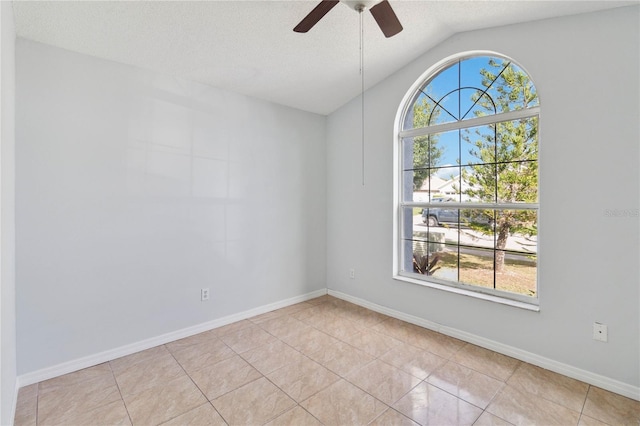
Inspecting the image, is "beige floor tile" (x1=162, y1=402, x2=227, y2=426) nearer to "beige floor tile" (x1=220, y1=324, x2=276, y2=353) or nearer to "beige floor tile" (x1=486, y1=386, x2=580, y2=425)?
"beige floor tile" (x1=220, y1=324, x2=276, y2=353)

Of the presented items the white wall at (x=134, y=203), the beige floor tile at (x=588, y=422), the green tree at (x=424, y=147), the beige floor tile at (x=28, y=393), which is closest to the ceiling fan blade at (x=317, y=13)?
the white wall at (x=134, y=203)

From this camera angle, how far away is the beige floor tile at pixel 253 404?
182cm

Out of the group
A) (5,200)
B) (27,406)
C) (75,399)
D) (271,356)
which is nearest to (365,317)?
(271,356)

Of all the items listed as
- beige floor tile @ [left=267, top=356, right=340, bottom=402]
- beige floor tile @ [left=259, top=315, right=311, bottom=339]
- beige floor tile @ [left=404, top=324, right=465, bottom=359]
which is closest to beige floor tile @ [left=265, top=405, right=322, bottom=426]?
beige floor tile @ [left=267, top=356, right=340, bottom=402]

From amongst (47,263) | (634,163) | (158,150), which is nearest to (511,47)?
(634,163)

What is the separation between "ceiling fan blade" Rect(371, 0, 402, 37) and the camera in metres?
1.77

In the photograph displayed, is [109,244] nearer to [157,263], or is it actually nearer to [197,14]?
[157,263]

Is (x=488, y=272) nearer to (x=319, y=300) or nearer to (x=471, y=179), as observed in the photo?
(x=471, y=179)

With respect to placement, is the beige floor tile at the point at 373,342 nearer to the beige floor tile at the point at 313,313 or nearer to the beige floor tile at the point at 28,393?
the beige floor tile at the point at 313,313

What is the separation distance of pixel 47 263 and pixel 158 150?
1.17 meters

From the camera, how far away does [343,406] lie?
6.30 feet

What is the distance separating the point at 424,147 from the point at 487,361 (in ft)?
6.67

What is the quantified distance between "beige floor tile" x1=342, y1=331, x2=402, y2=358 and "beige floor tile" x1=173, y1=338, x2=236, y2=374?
1072 millimetres

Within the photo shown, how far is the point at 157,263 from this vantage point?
2.71 m
